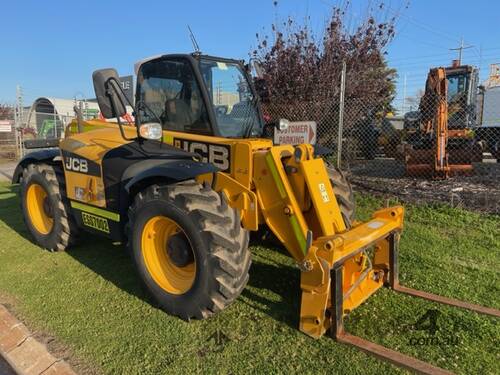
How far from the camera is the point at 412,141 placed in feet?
35.3

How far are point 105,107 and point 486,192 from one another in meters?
6.41

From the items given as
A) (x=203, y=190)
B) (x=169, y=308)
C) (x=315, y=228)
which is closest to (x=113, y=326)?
(x=169, y=308)

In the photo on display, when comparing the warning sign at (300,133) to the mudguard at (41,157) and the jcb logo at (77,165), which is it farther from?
the mudguard at (41,157)

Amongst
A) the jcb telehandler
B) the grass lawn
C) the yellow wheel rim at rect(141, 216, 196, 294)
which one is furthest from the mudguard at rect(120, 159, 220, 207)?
the grass lawn

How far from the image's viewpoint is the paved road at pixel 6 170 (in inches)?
463

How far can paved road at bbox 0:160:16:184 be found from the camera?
38.6ft

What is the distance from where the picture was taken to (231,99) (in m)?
4.26

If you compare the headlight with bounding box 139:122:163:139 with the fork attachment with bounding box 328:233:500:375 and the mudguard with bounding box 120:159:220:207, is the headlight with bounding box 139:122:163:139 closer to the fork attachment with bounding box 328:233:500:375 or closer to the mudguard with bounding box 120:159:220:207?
the mudguard with bounding box 120:159:220:207

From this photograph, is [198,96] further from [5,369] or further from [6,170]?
[6,170]

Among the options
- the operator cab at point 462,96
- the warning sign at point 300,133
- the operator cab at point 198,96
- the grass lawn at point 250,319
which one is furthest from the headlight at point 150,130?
the operator cab at point 462,96

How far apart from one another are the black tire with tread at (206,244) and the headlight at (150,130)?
45 cm

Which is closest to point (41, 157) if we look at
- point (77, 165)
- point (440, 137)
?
point (77, 165)

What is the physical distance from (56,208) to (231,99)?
93.8 inches

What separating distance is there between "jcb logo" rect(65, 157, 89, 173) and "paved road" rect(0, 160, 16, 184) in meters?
8.09
